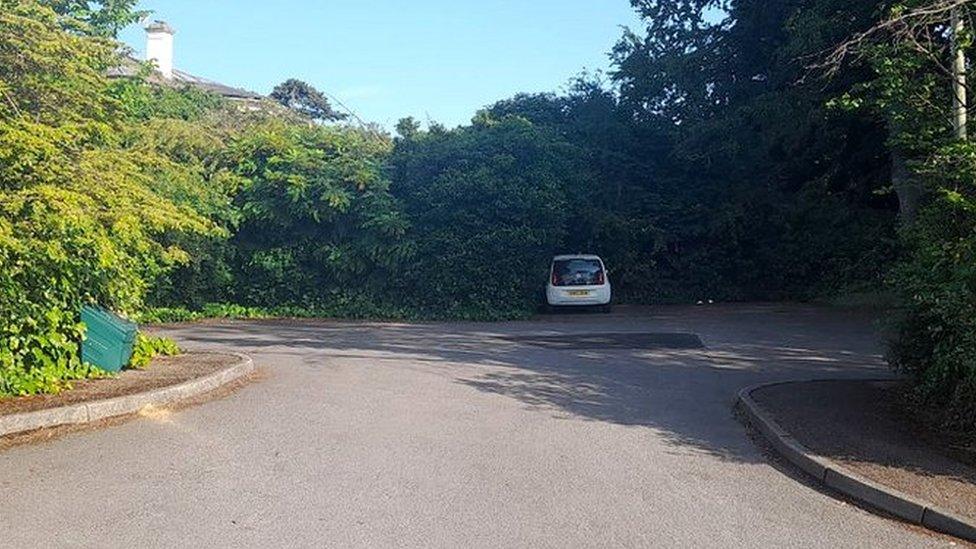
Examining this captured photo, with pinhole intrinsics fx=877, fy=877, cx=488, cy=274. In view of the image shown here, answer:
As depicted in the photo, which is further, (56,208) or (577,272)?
(577,272)

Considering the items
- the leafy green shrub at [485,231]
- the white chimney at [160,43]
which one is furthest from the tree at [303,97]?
the leafy green shrub at [485,231]

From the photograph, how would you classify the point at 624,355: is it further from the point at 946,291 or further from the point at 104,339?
the point at 104,339

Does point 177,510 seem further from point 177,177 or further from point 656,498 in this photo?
point 177,177

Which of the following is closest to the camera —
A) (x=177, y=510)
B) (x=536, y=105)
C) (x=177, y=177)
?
(x=177, y=510)

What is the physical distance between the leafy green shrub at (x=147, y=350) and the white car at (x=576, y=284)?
38.5 feet

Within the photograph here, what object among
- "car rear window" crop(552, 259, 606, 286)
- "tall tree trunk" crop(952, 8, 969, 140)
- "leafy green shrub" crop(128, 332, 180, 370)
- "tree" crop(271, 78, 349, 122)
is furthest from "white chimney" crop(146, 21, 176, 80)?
"tall tree trunk" crop(952, 8, 969, 140)

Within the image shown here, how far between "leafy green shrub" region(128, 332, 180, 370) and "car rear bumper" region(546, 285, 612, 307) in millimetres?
11668

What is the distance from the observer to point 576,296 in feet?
75.2

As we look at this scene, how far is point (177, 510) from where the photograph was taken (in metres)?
5.96

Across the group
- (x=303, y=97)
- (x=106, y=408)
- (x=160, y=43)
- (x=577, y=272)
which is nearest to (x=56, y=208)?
(x=106, y=408)

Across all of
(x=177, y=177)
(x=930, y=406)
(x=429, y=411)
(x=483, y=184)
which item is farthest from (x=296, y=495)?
(x=483, y=184)

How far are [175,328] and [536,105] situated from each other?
1375 cm

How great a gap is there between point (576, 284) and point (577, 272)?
13.2 inches

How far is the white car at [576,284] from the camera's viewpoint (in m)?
22.9
